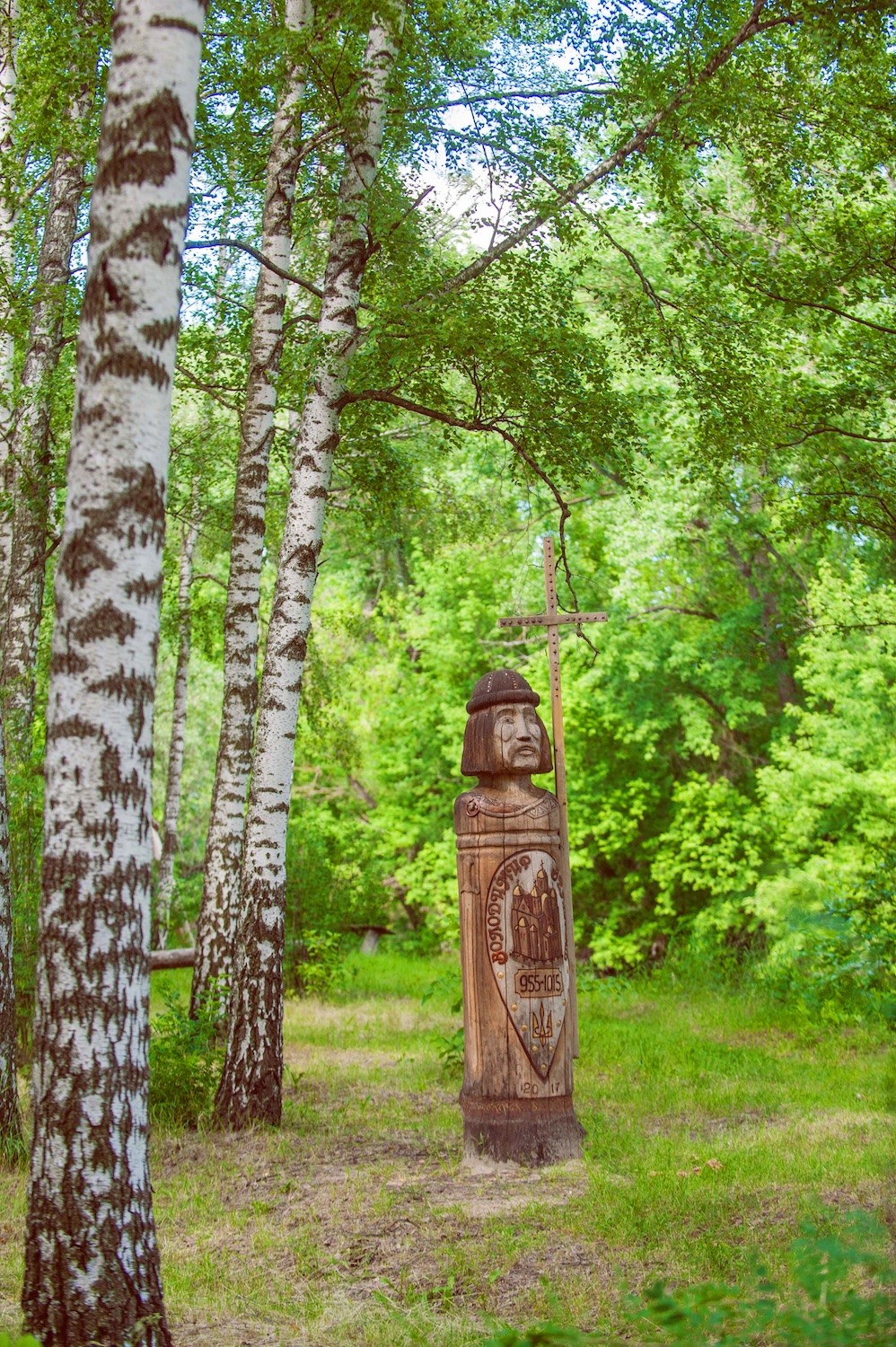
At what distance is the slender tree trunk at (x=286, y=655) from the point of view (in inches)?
314

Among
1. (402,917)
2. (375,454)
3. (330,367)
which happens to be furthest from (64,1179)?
(402,917)

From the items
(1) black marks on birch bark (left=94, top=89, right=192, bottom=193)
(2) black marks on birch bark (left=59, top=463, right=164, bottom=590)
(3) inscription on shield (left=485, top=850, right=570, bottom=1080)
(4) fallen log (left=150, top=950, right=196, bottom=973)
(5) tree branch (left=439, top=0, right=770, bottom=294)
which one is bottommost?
(4) fallen log (left=150, top=950, right=196, bottom=973)

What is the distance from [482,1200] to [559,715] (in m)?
3.04

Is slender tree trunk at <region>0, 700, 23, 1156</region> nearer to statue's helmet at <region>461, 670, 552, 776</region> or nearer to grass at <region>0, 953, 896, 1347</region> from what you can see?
grass at <region>0, 953, 896, 1347</region>

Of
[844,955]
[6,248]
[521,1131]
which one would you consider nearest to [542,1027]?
[521,1131]

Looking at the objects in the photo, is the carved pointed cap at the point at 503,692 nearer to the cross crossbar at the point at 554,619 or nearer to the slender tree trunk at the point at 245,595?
the cross crossbar at the point at 554,619

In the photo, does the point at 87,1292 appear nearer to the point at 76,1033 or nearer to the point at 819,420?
the point at 76,1033

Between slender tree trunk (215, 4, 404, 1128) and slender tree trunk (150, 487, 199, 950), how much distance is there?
8.54m

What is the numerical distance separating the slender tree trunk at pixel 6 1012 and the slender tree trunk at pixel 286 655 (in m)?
1.42

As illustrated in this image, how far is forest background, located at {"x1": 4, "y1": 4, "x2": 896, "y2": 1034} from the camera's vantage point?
30.3 feet

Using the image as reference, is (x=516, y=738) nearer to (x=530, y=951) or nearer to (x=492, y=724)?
(x=492, y=724)

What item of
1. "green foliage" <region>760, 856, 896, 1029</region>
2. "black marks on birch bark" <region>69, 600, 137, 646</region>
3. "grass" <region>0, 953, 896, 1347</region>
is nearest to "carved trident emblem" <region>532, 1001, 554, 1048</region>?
"grass" <region>0, 953, 896, 1347</region>

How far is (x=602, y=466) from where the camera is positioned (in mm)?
14445

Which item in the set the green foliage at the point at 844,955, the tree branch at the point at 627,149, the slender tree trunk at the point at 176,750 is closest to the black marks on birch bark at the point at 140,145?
the tree branch at the point at 627,149
